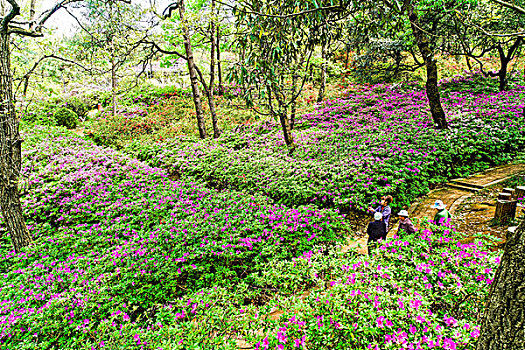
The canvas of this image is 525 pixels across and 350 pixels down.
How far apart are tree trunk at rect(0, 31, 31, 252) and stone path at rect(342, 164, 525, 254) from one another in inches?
242

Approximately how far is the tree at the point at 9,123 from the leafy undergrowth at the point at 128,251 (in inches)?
13.3

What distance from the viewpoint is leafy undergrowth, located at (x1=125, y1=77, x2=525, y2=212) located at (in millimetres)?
6215

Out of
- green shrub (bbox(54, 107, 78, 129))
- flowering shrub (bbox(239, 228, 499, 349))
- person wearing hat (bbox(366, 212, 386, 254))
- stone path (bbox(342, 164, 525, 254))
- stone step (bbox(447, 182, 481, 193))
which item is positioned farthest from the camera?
green shrub (bbox(54, 107, 78, 129))

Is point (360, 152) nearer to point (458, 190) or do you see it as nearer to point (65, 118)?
point (458, 190)

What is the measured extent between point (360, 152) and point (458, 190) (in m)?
2.47

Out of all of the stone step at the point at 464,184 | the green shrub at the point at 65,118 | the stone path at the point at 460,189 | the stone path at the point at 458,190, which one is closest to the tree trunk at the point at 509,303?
the stone path at the point at 458,190

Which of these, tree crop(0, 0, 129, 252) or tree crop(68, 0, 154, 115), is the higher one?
tree crop(68, 0, 154, 115)

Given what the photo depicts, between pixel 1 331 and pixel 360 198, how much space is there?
238 inches

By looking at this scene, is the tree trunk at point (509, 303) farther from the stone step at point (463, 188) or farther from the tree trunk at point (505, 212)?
the stone step at point (463, 188)

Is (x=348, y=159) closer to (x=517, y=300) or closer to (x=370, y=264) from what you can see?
(x=370, y=264)

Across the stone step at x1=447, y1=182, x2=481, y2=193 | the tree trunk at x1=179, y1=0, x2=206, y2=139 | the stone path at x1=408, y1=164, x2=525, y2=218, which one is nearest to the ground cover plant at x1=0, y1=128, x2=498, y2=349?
the stone path at x1=408, y1=164, x2=525, y2=218

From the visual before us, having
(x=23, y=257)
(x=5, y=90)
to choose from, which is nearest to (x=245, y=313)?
(x=23, y=257)

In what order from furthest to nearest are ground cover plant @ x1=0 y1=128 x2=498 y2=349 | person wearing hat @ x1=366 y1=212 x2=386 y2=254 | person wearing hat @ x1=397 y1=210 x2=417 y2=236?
person wearing hat @ x1=366 y1=212 x2=386 y2=254 < person wearing hat @ x1=397 y1=210 x2=417 y2=236 < ground cover plant @ x1=0 y1=128 x2=498 y2=349

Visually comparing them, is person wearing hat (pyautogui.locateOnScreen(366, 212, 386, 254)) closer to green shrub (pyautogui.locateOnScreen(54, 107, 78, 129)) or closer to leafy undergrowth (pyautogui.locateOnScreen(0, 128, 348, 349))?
leafy undergrowth (pyautogui.locateOnScreen(0, 128, 348, 349))
